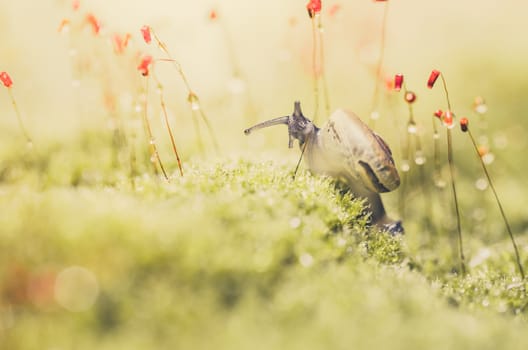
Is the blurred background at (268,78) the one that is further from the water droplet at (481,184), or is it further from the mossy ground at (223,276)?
the mossy ground at (223,276)

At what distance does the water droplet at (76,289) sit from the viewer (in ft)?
5.48

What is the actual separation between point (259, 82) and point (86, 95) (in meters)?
1.77

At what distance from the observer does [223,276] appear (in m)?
1.89

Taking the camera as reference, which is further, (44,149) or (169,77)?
(169,77)

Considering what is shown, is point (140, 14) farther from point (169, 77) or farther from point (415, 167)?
point (415, 167)

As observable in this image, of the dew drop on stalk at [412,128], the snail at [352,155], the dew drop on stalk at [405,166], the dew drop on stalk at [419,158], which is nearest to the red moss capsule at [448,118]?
the dew drop on stalk at [412,128]

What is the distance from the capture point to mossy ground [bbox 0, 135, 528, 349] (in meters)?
1.66

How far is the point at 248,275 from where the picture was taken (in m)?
1.93

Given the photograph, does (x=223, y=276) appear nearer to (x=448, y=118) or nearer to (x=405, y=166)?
(x=448, y=118)

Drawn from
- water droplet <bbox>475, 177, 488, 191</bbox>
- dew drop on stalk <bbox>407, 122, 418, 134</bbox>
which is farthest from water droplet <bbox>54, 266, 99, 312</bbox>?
water droplet <bbox>475, 177, 488, 191</bbox>

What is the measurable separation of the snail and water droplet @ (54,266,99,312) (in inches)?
52.1

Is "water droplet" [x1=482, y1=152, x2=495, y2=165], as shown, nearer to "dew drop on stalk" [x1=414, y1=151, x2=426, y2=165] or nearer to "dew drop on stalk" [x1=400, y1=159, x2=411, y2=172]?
"dew drop on stalk" [x1=414, y1=151, x2=426, y2=165]

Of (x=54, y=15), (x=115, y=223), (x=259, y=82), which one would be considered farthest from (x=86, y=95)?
(x=115, y=223)

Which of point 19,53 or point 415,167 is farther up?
point 19,53
